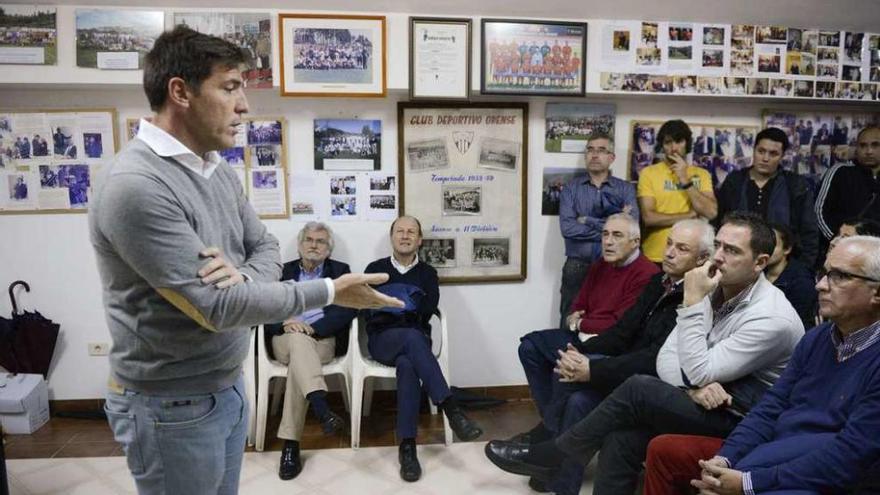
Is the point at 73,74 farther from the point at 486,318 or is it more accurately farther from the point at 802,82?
the point at 802,82

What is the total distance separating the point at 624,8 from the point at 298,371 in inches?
99.7

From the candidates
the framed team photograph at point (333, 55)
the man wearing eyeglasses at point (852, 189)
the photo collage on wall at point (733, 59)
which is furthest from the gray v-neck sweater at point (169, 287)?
the man wearing eyeglasses at point (852, 189)

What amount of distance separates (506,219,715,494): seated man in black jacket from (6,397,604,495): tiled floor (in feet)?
1.14

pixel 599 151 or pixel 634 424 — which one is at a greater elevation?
pixel 599 151

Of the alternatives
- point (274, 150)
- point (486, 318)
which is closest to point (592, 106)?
point (486, 318)

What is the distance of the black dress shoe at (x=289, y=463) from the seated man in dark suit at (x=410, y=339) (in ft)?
1.51

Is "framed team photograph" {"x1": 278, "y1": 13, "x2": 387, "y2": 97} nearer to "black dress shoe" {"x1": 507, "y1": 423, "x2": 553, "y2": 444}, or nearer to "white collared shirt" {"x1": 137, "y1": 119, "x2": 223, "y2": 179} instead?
"black dress shoe" {"x1": 507, "y1": 423, "x2": 553, "y2": 444}

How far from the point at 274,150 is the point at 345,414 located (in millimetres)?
1508

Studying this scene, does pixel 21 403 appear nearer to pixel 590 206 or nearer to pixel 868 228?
pixel 590 206

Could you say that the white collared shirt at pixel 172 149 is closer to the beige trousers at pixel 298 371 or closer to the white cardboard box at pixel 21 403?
the beige trousers at pixel 298 371

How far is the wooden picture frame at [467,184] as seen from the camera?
3.59 meters

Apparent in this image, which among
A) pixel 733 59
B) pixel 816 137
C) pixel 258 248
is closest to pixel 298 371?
pixel 258 248

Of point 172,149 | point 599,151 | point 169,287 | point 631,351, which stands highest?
point 599,151

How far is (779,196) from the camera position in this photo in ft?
11.0
